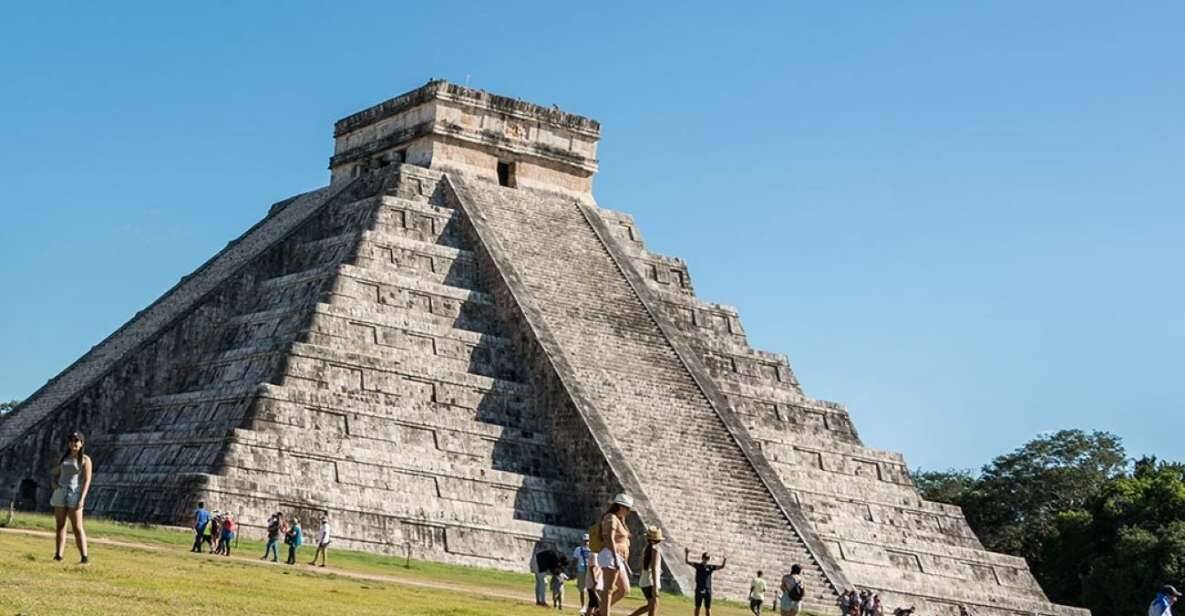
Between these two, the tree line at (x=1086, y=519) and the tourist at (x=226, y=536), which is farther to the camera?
the tree line at (x=1086, y=519)

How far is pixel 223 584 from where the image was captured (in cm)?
1778

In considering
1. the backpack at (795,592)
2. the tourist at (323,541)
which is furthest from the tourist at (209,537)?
the backpack at (795,592)

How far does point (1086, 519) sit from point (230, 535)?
26.8m

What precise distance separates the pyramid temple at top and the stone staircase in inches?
2.6

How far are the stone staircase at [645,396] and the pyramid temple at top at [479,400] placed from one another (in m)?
0.07

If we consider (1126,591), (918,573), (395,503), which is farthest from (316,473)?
(1126,591)

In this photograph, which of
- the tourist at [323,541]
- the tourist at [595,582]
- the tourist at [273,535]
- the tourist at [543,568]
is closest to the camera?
the tourist at [595,582]

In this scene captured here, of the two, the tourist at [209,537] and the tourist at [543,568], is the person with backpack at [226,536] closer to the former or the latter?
the tourist at [209,537]

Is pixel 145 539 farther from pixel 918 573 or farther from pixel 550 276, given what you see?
pixel 918 573

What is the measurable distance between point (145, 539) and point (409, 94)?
17.8 meters

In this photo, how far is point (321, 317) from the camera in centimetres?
3228

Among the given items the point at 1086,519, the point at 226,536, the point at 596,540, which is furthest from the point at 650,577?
the point at 1086,519

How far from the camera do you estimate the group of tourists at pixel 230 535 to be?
2536cm

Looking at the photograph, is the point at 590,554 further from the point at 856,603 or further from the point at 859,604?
the point at 859,604
